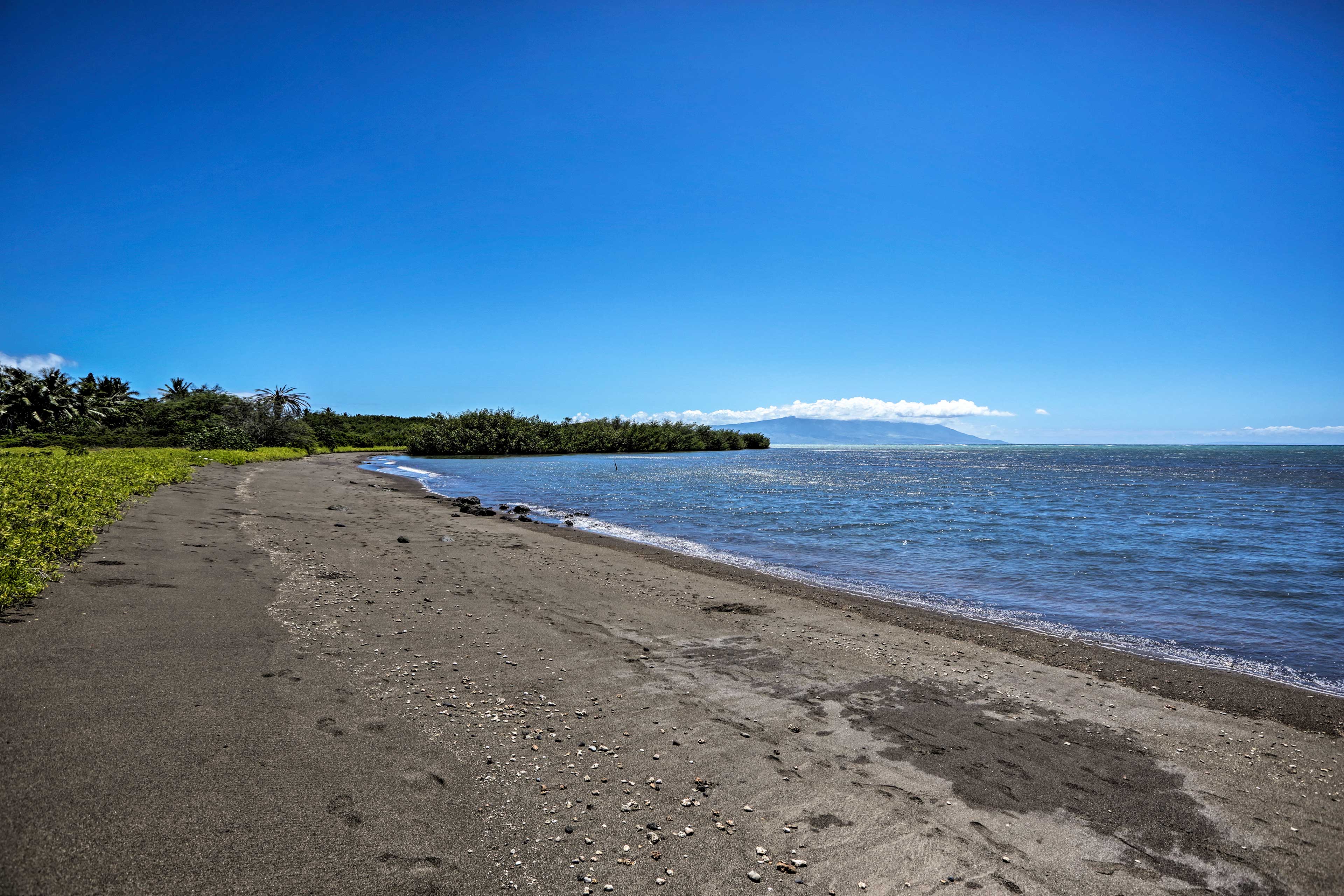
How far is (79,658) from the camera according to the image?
219 inches

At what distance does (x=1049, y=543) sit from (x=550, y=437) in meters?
85.1

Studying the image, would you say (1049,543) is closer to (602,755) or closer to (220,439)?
(602,755)

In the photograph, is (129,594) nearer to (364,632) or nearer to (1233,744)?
(364,632)

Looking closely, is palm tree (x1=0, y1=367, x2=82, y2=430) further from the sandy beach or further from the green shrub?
the sandy beach

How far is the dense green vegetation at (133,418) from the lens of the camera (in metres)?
52.7

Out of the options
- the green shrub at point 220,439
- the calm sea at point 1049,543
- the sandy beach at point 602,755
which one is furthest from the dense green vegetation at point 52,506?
the green shrub at point 220,439

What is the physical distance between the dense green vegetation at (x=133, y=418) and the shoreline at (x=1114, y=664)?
4818cm

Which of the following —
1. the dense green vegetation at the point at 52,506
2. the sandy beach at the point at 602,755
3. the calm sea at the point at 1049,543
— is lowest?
the calm sea at the point at 1049,543

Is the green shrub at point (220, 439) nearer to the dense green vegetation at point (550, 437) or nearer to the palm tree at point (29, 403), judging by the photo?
the palm tree at point (29, 403)

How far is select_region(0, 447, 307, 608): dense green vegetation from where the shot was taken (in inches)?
266

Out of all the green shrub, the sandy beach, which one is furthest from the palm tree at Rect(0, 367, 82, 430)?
the sandy beach

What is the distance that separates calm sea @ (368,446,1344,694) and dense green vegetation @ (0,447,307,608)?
1231 cm

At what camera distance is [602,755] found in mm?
4934

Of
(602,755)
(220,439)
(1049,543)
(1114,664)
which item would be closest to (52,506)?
(602,755)
